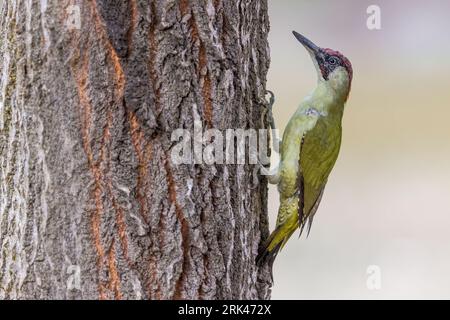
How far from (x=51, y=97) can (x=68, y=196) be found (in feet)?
1.10

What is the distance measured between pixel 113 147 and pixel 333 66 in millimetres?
1684

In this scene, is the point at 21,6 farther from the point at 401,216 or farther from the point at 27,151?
the point at 401,216

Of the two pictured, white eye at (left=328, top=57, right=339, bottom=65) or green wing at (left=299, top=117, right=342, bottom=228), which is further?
white eye at (left=328, top=57, right=339, bottom=65)

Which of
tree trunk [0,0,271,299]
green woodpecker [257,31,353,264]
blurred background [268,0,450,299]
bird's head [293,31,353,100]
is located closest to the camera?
tree trunk [0,0,271,299]

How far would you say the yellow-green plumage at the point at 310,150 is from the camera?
349 cm

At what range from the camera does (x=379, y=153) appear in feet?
A: 22.8

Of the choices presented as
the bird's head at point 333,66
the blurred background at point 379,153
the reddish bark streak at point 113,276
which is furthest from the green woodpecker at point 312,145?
the blurred background at point 379,153

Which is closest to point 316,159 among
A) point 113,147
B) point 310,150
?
point 310,150

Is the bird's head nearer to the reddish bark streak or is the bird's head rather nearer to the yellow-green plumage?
the yellow-green plumage

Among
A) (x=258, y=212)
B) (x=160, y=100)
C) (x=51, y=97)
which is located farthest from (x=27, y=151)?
(x=258, y=212)

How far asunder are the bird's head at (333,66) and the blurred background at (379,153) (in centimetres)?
190

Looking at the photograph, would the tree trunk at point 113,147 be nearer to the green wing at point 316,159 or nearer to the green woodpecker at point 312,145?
the green woodpecker at point 312,145

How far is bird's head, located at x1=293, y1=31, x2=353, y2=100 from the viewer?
148 inches

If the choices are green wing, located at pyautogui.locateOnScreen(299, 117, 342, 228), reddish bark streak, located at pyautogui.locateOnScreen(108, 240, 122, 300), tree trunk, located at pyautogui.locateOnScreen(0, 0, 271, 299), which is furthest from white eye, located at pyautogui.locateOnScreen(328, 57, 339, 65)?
reddish bark streak, located at pyautogui.locateOnScreen(108, 240, 122, 300)
